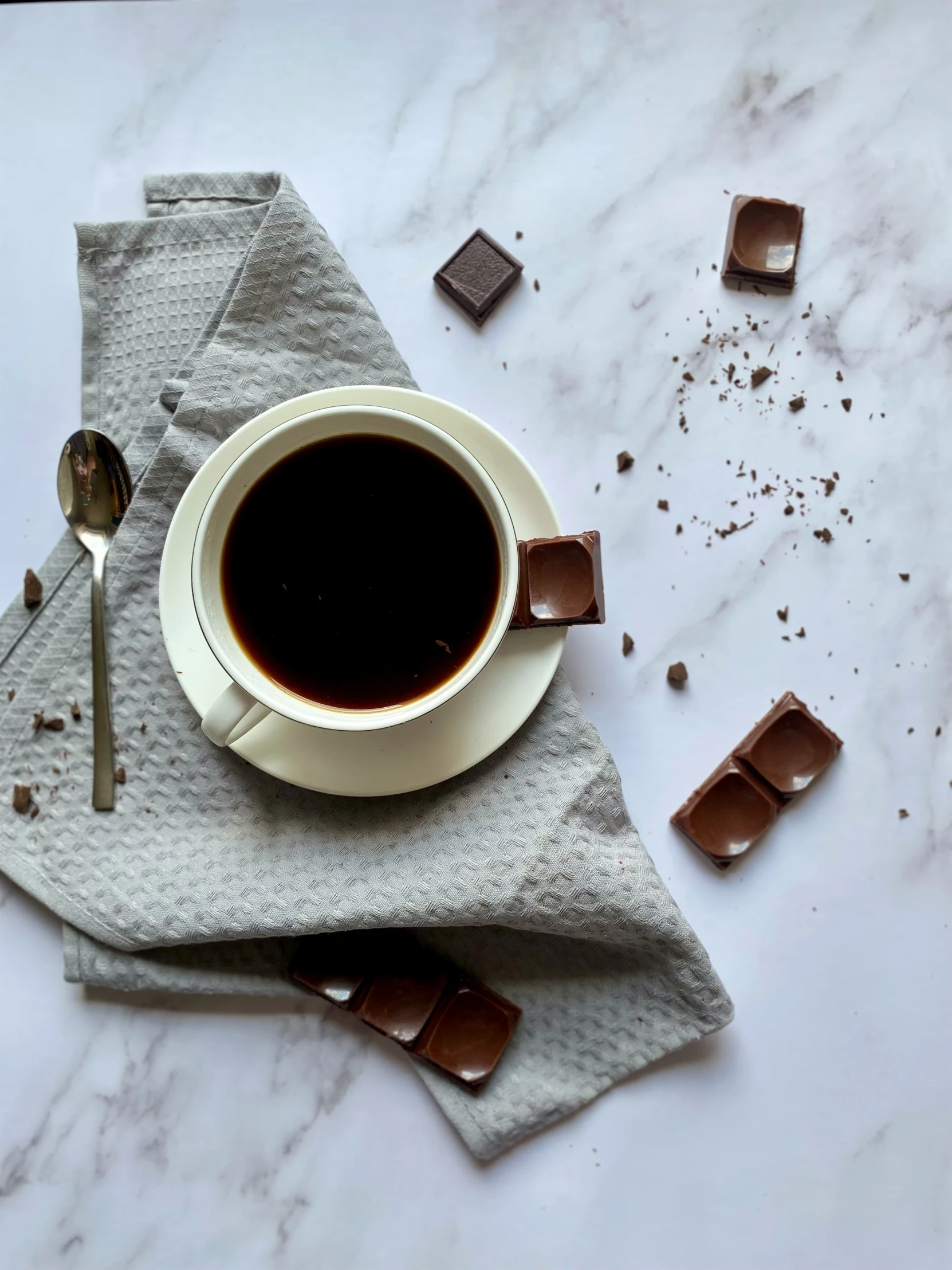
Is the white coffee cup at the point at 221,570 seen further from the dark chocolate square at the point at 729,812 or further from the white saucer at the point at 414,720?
the dark chocolate square at the point at 729,812

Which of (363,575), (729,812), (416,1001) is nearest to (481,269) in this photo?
(363,575)

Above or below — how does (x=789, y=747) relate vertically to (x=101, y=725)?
above

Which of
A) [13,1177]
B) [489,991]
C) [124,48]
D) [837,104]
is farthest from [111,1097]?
[837,104]

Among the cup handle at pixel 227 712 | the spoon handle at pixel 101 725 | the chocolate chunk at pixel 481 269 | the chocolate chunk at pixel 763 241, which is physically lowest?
the spoon handle at pixel 101 725

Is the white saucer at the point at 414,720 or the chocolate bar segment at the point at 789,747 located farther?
the chocolate bar segment at the point at 789,747

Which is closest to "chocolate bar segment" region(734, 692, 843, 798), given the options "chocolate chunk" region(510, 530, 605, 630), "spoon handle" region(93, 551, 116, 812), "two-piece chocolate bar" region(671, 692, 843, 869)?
"two-piece chocolate bar" region(671, 692, 843, 869)

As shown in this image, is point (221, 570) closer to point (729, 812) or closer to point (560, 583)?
point (560, 583)

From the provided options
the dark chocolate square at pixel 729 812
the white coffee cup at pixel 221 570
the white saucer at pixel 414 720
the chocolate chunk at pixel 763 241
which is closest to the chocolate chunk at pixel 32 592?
the white saucer at pixel 414 720
